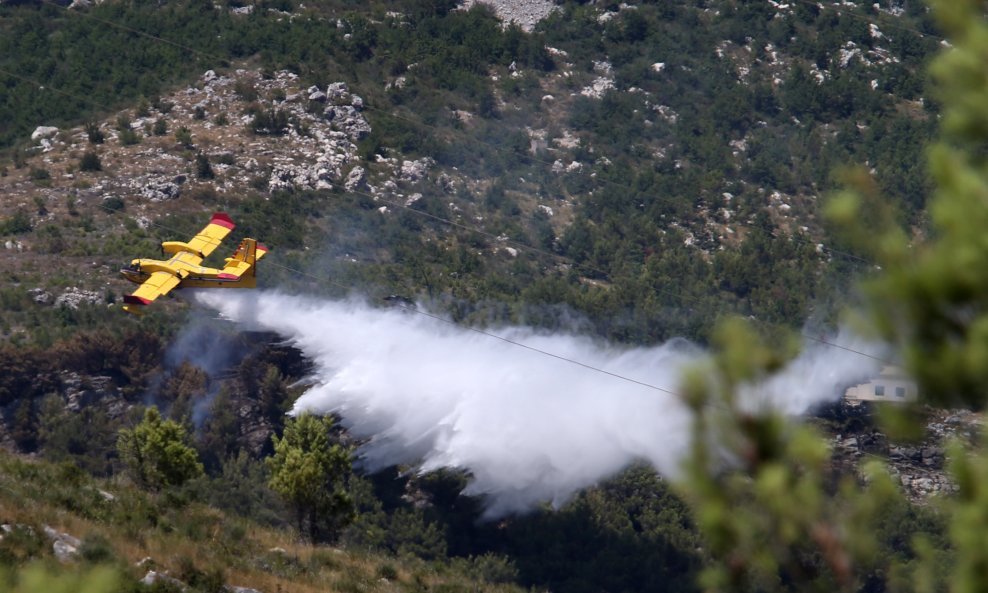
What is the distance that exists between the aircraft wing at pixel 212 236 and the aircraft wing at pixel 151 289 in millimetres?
2871

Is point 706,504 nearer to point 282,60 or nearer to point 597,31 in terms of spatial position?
point 282,60

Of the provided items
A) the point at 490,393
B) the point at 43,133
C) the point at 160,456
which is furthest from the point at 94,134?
the point at 160,456

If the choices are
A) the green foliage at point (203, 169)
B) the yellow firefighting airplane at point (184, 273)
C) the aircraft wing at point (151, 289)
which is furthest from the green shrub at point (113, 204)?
the aircraft wing at point (151, 289)

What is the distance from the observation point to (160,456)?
124 feet

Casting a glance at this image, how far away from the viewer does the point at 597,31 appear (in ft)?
325

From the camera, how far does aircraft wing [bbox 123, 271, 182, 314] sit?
45.9 metres

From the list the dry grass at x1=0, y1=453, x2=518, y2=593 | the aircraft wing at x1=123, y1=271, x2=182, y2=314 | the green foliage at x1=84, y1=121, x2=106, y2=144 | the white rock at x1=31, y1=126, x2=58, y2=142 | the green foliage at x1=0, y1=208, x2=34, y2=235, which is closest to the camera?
the dry grass at x1=0, y1=453, x2=518, y2=593

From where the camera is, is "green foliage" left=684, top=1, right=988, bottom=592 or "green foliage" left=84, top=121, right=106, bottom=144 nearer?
"green foliage" left=684, top=1, right=988, bottom=592

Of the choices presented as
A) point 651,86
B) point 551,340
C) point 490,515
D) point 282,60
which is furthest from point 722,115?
point 490,515

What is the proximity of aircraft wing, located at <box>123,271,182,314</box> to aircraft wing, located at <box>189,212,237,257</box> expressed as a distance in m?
2.87

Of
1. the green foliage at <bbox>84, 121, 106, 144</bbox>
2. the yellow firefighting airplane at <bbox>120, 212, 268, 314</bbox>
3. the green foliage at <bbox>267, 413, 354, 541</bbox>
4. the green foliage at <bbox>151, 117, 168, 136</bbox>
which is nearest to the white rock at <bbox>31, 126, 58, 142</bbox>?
the green foliage at <bbox>84, 121, 106, 144</bbox>

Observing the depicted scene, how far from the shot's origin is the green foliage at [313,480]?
3669 cm

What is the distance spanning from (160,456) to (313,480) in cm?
473

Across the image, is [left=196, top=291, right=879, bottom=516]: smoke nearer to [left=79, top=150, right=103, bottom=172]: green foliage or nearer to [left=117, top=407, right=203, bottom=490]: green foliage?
[left=117, top=407, right=203, bottom=490]: green foliage
